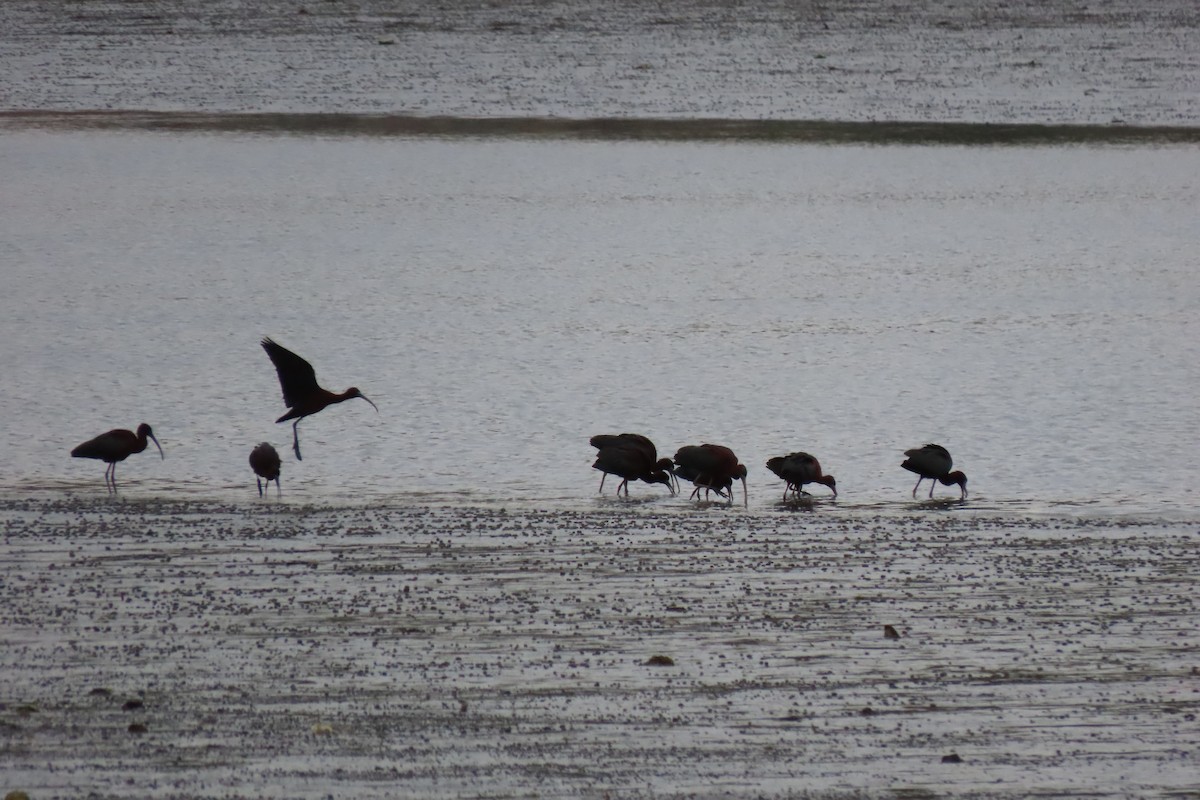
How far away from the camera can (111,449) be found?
29.1 ft

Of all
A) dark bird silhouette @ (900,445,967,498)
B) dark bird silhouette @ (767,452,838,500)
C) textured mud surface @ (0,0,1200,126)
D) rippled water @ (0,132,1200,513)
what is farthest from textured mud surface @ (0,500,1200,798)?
textured mud surface @ (0,0,1200,126)

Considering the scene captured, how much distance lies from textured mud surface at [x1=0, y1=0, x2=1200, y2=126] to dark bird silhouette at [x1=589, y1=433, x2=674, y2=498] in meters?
14.3

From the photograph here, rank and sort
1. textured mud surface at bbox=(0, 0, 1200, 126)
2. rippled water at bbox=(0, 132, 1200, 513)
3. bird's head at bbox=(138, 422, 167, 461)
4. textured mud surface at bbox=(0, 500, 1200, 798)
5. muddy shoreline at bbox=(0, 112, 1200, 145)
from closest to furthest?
textured mud surface at bbox=(0, 500, 1200, 798)
bird's head at bbox=(138, 422, 167, 461)
rippled water at bbox=(0, 132, 1200, 513)
muddy shoreline at bbox=(0, 112, 1200, 145)
textured mud surface at bbox=(0, 0, 1200, 126)

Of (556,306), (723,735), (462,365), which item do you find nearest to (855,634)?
(723,735)

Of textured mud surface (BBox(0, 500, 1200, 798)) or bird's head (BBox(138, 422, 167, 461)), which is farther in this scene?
bird's head (BBox(138, 422, 167, 461))

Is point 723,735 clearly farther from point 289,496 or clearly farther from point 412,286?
point 412,286

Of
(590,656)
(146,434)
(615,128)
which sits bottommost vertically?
(590,656)

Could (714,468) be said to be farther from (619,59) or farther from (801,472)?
(619,59)

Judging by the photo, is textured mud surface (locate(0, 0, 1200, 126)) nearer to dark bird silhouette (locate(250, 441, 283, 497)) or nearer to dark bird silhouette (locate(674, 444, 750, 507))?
dark bird silhouette (locate(674, 444, 750, 507))

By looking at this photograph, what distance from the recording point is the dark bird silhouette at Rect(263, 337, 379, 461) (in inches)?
376

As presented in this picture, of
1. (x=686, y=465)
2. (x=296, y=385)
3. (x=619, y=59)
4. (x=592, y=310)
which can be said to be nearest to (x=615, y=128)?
(x=619, y=59)

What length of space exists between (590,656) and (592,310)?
9.19m

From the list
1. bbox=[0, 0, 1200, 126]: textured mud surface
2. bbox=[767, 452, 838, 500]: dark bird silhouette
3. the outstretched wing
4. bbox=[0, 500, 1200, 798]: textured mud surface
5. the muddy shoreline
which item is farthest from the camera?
bbox=[0, 0, 1200, 126]: textured mud surface

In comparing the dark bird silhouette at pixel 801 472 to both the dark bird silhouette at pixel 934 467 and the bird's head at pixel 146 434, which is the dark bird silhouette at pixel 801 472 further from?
the bird's head at pixel 146 434
